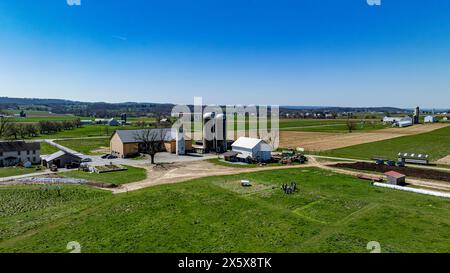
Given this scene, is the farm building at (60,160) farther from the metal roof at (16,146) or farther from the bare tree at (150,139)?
the bare tree at (150,139)

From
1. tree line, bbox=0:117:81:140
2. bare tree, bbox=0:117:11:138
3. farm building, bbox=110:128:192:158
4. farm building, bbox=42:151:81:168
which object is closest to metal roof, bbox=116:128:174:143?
farm building, bbox=110:128:192:158

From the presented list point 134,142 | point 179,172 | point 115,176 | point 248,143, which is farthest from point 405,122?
point 115,176

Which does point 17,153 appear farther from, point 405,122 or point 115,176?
point 405,122

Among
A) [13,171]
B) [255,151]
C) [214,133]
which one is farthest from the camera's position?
[214,133]

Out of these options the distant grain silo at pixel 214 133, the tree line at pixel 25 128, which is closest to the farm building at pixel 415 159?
the distant grain silo at pixel 214 133

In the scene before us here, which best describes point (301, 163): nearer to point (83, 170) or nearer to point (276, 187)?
point (276, 187)
